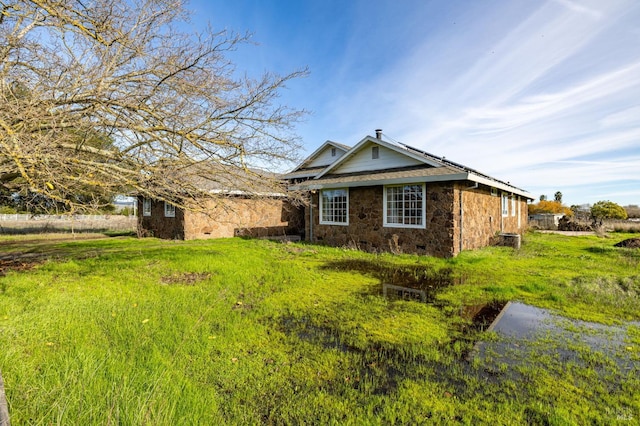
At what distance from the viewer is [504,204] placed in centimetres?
1461

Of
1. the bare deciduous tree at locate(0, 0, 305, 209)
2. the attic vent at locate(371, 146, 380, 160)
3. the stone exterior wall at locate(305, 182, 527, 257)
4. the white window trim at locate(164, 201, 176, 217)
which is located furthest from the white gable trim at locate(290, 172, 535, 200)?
the white window trim at locate(164, 201, 176, 217)

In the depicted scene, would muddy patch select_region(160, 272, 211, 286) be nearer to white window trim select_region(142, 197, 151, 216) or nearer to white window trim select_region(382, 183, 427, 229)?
white window trim select_region(382, 183, 427, 229)

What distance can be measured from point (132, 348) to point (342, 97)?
1390cm

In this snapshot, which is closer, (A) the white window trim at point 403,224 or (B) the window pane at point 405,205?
(A) the white window trim at point 403,224

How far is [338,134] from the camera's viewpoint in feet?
52.5

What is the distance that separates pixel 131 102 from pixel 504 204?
15.6m

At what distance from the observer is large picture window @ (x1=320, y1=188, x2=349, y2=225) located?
40.4 feet

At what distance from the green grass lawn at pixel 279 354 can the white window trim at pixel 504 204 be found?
771 centimetres

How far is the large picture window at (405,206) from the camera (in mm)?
10203

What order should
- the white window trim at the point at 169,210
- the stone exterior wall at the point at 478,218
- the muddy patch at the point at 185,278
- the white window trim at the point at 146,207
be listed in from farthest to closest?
the white window trim at the point at 146,207 → the white window trim at the point at 169,210 → the stone exterior wall at the point at 478,218 → the muddy patch at the point at 185,278

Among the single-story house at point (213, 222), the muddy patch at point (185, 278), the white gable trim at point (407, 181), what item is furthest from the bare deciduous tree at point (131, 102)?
the single-story house at point (213, 222)

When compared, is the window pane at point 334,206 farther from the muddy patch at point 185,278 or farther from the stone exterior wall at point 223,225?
the muddy patch at point 185,278

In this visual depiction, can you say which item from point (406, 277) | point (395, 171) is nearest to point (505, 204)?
point (395, 171)

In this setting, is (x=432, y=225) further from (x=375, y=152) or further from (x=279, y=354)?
(x=279, y=354)
